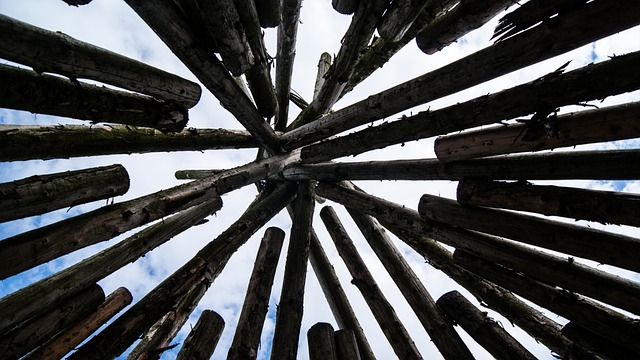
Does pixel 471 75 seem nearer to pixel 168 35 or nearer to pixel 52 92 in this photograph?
pixel 168 35

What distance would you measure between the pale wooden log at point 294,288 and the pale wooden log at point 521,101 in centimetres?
197

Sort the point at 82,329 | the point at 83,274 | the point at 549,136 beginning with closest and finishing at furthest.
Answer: the point at 549,136, the point at 83,274, the point at 82,329

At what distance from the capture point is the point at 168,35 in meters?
3.24

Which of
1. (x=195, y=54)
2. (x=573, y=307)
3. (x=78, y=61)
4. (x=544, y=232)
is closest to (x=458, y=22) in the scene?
(x=544, y=232)

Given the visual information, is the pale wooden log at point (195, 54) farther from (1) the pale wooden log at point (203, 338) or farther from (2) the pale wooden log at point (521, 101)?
(1) the pale wooden log at point (203, 338)

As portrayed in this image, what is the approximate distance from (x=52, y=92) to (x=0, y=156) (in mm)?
779

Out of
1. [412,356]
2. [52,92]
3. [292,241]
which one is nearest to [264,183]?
[292,241]

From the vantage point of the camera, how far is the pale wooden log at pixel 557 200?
10.3 feet

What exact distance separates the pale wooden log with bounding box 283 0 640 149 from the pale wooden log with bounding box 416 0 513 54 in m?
0.63

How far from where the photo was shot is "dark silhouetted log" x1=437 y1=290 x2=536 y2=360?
4.32 meters

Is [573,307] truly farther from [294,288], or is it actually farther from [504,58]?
[294,288]

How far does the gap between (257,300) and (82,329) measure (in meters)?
2.08

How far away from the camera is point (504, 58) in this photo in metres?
2.99

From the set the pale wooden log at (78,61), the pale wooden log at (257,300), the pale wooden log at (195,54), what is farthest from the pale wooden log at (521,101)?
the pale wooden log at (78,61)
